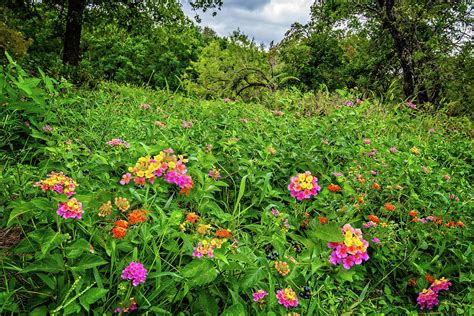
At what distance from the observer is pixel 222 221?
1802 millimetres

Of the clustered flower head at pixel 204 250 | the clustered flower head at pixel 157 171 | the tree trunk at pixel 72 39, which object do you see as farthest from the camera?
the tree trunk at pixel 72 39

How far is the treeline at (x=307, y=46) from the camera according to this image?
748 centimetres

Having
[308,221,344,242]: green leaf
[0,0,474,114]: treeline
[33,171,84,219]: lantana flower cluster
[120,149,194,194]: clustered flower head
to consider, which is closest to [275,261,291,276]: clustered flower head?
[308,221,344,242]: green leaf

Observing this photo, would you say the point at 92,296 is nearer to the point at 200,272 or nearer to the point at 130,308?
the point at 130,308

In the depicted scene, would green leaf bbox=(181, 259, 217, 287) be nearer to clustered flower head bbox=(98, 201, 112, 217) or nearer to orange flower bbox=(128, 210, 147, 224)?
orange flower bbox=(128, 210, 147, 224)

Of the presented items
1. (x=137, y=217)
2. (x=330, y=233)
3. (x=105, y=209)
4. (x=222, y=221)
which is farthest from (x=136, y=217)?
(x=330, y=233)

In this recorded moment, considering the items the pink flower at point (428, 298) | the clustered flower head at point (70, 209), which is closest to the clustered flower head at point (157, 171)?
the clustered flower head at point (70, 209)

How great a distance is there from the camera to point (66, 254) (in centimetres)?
129

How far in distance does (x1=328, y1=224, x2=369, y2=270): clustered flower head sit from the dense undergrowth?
60 mm

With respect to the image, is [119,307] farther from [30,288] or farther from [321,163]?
[321,163]

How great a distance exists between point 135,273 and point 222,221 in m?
0.62

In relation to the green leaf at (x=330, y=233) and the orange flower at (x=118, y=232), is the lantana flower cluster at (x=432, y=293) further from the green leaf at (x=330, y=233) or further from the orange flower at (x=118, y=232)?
the orange flower at (x=118, y=232)

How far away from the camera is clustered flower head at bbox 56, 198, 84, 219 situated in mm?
1260

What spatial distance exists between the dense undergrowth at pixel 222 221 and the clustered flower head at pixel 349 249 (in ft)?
0.20
